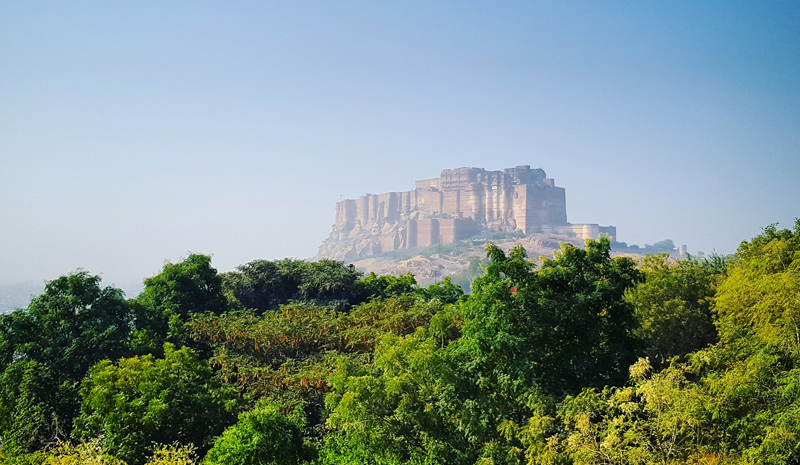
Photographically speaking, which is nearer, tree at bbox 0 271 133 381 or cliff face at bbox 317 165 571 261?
tree at bbox 0 271 133 381

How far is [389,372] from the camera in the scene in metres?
11.8

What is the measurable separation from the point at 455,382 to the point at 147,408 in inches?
220

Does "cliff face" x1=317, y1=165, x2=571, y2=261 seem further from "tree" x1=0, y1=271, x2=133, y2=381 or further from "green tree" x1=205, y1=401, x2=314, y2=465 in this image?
"green tree" x1=205, y1=401, x2=314, y2=465

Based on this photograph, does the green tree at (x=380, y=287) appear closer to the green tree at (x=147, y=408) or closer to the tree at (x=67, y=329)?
the tree at (x=67, y=329)

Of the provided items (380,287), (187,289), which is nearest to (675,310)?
(380,287)

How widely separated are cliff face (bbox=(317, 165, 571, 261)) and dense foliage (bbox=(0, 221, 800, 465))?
430 feet

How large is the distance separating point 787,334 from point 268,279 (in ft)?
61.4

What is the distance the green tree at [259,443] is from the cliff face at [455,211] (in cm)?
13614

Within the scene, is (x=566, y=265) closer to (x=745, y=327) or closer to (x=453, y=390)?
(x=453, y=390)

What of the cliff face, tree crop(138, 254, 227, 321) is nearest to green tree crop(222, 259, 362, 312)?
tree crop(138, 254, 227, 321)

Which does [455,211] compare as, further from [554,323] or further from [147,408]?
[147,408]

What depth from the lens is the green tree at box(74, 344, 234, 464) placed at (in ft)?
35.0

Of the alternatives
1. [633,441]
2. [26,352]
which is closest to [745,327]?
[633,441]

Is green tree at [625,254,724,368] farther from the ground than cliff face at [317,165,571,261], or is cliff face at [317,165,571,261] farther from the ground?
cliff face at [317,165,571,261]
